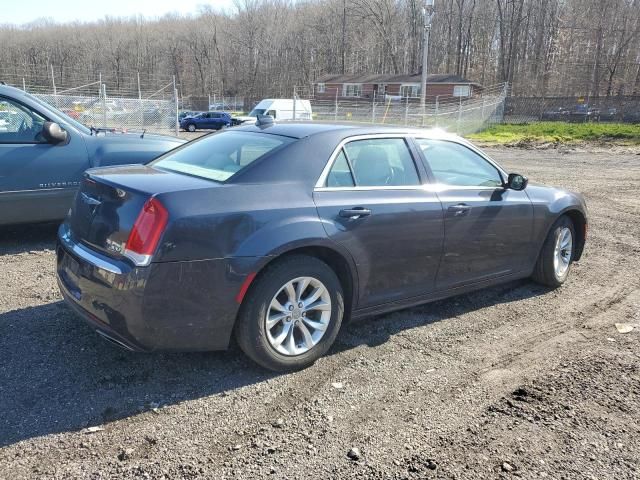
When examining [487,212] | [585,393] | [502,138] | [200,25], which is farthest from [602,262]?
[200,25]

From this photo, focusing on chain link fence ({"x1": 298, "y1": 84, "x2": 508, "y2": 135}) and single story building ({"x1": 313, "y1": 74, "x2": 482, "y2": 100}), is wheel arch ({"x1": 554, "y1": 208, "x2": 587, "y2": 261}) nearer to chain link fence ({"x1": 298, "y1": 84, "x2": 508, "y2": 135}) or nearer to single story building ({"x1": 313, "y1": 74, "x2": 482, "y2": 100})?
chain link fence ({"x1": 298, "y1": 84, "x2": 508, "y2": 135})

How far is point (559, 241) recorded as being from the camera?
544cm

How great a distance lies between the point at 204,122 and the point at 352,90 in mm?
31627

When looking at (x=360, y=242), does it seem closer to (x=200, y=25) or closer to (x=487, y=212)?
(x=487, y=212)

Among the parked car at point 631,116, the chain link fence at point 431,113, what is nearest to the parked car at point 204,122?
the chain link fence at point 431,113

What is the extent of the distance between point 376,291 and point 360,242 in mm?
431

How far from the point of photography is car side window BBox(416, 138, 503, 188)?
4.40 m

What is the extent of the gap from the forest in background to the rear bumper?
225 ft

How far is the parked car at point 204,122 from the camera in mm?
38688

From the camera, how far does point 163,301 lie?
3078mm

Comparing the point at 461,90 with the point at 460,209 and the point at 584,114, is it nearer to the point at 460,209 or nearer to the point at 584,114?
the point at 584,114

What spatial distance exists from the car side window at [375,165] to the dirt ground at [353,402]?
120cm

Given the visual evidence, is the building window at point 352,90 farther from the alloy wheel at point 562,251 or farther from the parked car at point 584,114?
the alloy wheel at point 562,251

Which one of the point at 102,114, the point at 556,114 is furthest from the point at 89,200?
the point at 556,114
